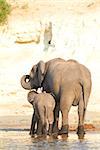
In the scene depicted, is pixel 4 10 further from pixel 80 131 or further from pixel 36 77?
pixel 80 131

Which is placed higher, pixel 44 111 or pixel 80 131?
pixel 44 111

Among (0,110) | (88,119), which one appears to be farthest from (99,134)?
(0,110)

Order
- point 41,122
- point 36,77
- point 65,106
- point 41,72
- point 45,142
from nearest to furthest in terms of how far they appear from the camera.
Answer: point 45,142 → point 41,122 → point 65,106 → point 41,72 → point 36,77

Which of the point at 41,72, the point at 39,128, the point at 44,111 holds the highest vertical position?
the point at 41,72

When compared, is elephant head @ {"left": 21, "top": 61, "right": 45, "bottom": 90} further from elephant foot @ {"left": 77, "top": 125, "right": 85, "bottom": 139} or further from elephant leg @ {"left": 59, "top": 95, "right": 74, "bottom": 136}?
elephant foot @ {"left": 77, "top": 125, "right": 85, "bottom": 139}

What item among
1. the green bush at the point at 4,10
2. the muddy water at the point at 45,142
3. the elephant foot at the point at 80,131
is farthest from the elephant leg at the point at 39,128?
the green bush at the point at 4,10

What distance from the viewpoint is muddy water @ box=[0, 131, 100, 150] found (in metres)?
19.4

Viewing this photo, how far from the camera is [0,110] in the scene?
1100 inches

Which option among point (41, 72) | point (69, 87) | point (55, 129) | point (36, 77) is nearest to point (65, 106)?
point (69, 87)

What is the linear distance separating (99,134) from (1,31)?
13711mm

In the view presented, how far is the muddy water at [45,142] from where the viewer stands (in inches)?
765

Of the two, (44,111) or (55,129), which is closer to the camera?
(44,111)

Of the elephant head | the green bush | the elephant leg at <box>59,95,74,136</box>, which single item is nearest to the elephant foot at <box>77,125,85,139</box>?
the elephant leg at <box>59,95,74,136</box>

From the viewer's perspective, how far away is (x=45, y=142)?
20.7 metres
